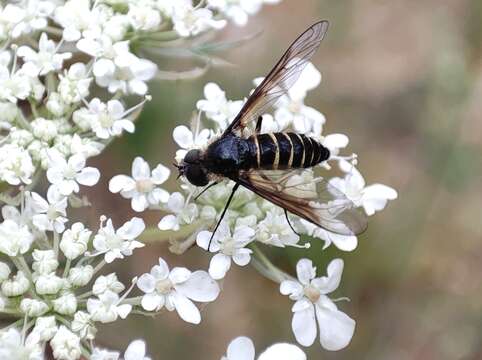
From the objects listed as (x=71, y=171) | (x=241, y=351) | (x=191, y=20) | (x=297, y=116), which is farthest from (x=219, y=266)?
(x=191, y=20)

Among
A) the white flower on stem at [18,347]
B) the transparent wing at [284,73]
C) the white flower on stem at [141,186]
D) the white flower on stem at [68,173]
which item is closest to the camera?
the white flower on stem at [18,347]

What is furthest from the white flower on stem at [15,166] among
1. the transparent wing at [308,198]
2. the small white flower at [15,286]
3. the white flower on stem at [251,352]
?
the white flower on stem at [251,352]

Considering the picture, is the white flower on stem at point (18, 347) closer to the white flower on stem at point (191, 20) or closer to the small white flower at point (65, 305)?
the small white flower at point (65, 305)

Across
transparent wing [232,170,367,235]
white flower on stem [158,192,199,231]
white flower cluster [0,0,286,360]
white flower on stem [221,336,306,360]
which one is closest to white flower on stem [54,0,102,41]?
white flower cluster [0,0,286,360]

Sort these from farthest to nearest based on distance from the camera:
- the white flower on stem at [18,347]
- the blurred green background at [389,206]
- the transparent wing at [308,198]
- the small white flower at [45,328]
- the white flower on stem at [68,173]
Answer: the blurred green background at [389,206] < the white flower on stem at [68,173] < the transparent wing at [308,198] < the small white flower at [45,328] < the white flower on stem at [18,347]

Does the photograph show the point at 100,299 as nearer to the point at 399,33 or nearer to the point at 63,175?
the point at 63,175
